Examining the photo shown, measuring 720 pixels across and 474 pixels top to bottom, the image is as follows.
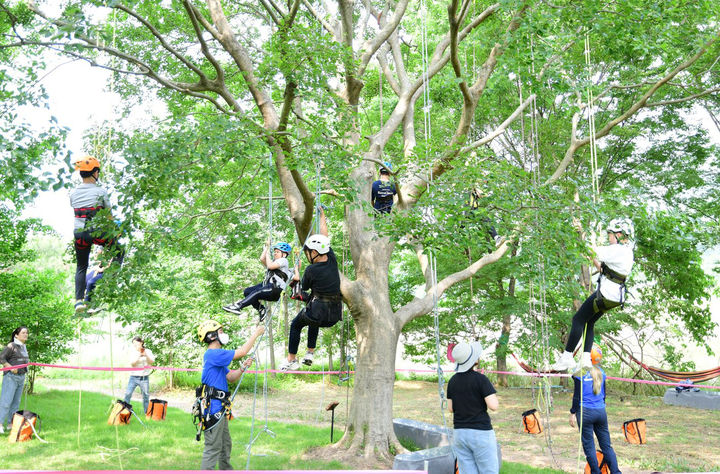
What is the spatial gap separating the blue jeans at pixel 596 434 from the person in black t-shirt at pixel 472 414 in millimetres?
1345

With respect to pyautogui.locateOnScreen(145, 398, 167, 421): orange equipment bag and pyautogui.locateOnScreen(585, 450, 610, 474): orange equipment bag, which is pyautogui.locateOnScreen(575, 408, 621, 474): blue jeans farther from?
pyautogui.locateOnScreen(145, 398, 167, 421): orange equipment bag

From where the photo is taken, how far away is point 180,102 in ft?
31.1

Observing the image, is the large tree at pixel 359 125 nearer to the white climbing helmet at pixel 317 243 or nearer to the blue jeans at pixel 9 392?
the white climbing helmet at pixel 317 243

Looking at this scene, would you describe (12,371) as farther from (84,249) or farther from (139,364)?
(84,249)

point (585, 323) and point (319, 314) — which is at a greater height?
point (319, 314)

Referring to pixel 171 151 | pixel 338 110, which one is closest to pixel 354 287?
pixel 338 110

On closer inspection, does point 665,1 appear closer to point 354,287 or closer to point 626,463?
point 354,287

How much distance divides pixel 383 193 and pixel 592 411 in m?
3.83

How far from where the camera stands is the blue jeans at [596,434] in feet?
17.0

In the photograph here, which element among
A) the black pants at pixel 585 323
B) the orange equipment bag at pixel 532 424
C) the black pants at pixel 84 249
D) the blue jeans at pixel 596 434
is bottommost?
the orange equipment bag at pixel 532 424

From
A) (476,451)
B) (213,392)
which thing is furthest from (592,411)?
(213,392)

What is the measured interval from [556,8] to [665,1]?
1.28 meters

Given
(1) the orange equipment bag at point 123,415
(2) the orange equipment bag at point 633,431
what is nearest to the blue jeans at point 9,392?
(1) the orange equipment bag at point 123,415

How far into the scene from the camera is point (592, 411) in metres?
5.18
